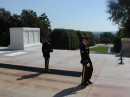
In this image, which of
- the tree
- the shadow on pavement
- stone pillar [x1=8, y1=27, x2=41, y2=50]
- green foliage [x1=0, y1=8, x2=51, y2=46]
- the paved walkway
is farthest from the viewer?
green foliage [x1=0, y1=8, x2=51, y2=46]

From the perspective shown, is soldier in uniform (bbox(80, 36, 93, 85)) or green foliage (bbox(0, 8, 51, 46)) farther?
green foliage (bbox(0, 8, 51, 46))

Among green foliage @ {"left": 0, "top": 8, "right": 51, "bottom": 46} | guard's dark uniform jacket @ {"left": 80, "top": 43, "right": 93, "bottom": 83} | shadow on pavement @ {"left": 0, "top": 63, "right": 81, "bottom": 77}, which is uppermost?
green foliage @ {"left": 0, "top": 8, "right": 51, "bottom": 46}

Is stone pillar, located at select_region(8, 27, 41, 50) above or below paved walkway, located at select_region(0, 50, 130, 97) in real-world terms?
above

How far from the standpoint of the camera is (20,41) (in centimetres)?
1817

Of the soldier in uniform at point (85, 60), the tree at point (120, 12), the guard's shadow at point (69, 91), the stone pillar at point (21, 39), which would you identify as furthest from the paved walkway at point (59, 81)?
the tree at point (120, 12)

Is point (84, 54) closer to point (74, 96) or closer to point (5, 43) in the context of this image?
point (74, 96)

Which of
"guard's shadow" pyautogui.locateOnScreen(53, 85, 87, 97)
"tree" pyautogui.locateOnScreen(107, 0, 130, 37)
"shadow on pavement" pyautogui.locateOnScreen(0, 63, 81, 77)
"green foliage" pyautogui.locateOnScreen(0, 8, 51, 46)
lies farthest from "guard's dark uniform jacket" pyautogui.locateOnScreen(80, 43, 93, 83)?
"green foliage" pyautogui.locateOnScreen(0, 8, 51, 46)

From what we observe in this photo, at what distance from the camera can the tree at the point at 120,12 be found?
3441 centimetres

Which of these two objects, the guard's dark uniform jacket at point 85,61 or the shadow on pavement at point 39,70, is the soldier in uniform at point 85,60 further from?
the shadow on pavement at point 39,70

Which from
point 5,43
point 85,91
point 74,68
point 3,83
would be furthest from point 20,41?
point 5,43

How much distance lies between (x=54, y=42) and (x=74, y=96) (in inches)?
1341

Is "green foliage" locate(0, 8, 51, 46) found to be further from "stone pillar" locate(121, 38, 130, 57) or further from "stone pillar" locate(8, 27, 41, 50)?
"stone pillar" locate(121, 38, 130, 57)

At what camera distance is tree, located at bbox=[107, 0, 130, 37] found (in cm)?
3441

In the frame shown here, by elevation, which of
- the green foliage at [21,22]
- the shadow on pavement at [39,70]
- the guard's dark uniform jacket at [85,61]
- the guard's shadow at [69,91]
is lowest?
the guard's shadow at [69,91]
